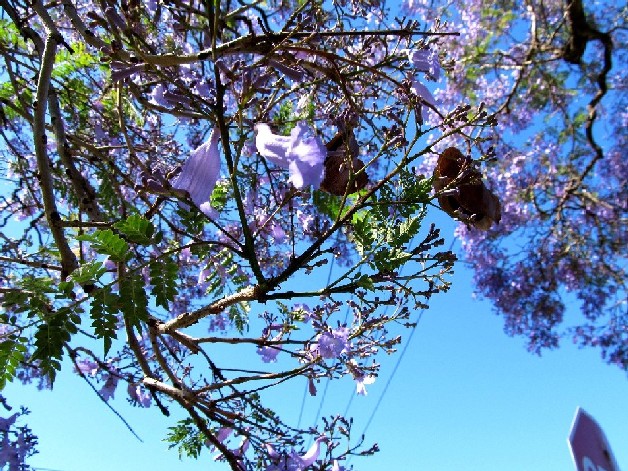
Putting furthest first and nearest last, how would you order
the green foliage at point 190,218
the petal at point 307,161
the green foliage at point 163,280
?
1. the green foliage at point 190,218
2. the green foliage at point 163,280
3. the petal at point 307,161

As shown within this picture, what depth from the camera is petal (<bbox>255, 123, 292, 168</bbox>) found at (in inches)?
38.4

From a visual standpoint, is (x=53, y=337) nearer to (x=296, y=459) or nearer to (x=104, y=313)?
(x=104, y=313)

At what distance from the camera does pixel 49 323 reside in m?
1.06

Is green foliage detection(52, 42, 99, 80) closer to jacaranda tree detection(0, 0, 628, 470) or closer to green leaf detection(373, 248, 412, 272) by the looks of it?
jacaranda tree detection(0, 0, 628, 470)

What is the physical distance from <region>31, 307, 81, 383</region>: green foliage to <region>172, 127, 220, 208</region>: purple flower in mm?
301

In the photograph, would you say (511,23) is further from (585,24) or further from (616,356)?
(616,356)

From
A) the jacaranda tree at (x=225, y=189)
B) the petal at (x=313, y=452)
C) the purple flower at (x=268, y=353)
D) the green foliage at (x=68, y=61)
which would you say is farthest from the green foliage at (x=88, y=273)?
the green foliage at (x=68, y=61)

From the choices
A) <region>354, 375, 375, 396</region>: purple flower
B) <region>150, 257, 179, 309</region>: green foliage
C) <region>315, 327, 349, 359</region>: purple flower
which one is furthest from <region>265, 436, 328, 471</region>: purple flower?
<region>150, 257, 179, 309</region>: green foliage

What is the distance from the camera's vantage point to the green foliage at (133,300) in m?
1.10

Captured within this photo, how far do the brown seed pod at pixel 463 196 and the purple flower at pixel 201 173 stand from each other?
42 cm

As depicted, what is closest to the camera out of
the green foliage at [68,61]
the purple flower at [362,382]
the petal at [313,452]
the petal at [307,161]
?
the petal at [307,161]

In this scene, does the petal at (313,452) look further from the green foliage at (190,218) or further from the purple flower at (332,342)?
the green foliage at (190,218)

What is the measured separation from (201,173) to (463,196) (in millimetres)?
514

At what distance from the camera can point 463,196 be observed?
1.22 m
